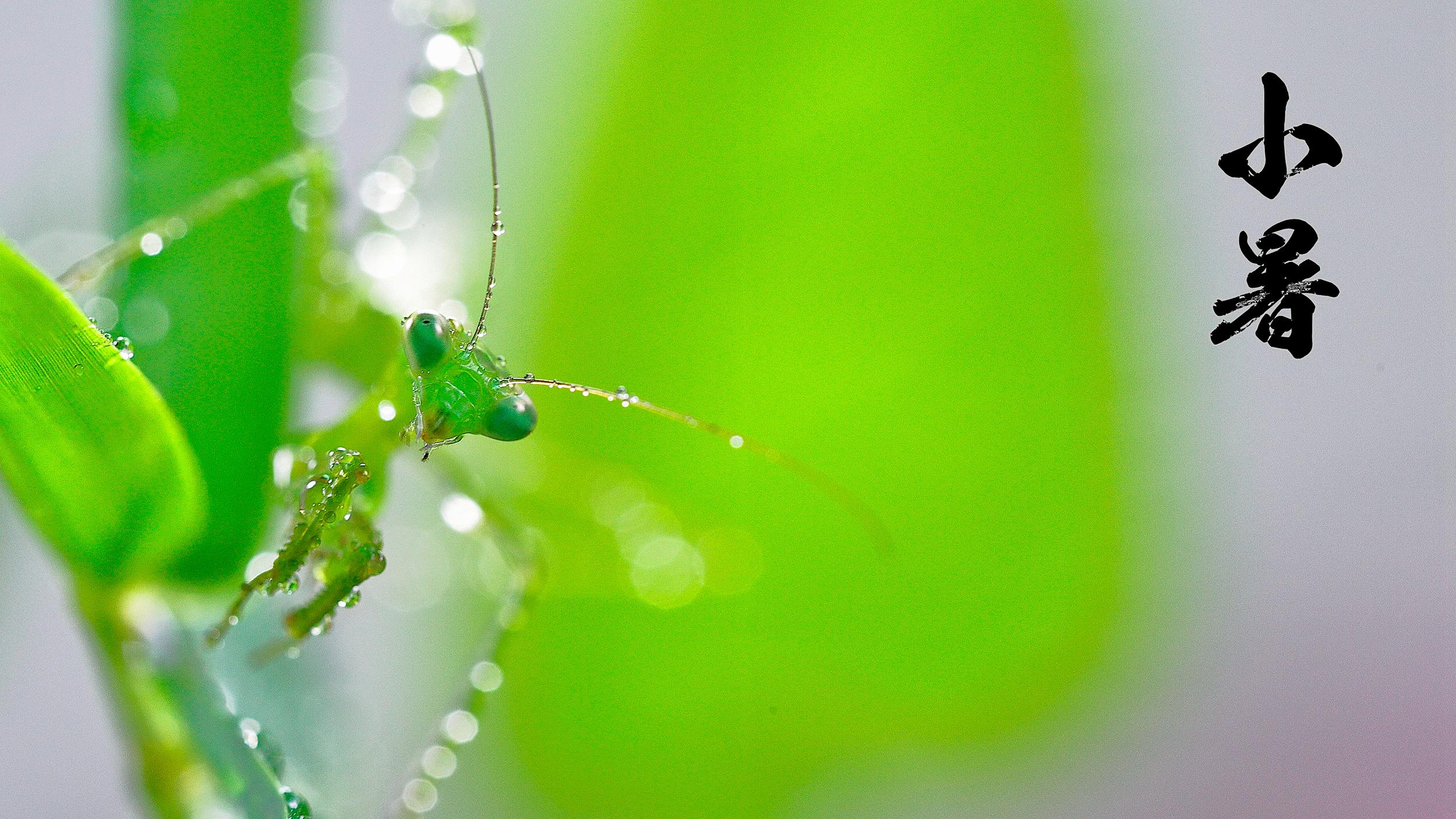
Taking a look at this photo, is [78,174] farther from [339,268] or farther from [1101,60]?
[1101,60]

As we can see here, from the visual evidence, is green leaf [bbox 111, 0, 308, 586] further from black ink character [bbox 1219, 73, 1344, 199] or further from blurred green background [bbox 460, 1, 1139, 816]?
black ink character [bbox 1219, 73, 1344, 199]

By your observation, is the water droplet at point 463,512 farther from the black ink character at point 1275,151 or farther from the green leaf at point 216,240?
the black ink character at point 1275,151

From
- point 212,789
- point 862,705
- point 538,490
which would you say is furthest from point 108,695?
point 862,705

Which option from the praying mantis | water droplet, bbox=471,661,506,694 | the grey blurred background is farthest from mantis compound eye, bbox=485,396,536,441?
the grey blurred background

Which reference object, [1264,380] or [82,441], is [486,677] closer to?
[82,441]

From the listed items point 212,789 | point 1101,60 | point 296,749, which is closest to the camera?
point 212,789

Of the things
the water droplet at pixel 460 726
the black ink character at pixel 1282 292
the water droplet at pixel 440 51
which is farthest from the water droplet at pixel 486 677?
the black ink character at pixel 1282 292

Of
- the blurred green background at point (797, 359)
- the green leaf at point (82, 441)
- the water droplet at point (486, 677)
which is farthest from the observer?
the blurred green background at point (797, 359)
